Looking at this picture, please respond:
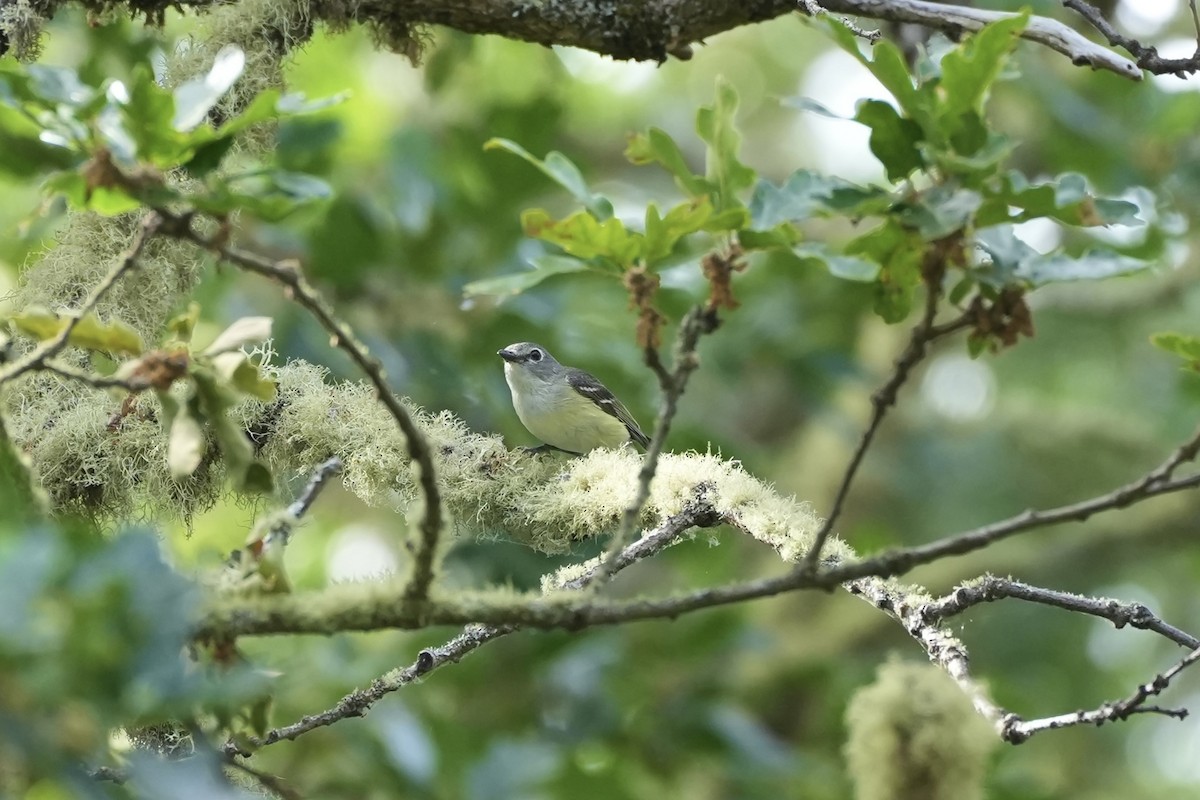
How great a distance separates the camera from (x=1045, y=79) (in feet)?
19.1

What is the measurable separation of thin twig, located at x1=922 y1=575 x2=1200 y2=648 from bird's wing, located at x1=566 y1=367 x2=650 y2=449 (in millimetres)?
3271

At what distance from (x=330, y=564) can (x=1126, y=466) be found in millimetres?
5942

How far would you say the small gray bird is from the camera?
5113 mm

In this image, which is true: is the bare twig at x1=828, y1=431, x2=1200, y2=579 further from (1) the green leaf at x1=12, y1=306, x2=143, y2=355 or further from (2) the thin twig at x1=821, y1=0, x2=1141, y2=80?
(2) the thin twig at x1=821, y1=0, x2=1141, y2=80

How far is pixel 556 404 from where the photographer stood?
516 centimetres

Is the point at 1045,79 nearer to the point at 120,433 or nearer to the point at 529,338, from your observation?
the point at 529,338

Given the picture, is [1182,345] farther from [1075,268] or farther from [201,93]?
[201,93]

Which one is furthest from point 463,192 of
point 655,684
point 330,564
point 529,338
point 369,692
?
point 330,564

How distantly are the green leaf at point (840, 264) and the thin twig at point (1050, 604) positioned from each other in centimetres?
60

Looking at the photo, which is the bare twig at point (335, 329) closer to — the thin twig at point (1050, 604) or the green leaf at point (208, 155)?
the green leaf at point (208, 155)

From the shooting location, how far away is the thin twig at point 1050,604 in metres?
2.11

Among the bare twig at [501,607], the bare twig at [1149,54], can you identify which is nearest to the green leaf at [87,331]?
the bare twig at [501,607]

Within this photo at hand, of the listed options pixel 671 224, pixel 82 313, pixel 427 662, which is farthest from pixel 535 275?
pixel 427 662

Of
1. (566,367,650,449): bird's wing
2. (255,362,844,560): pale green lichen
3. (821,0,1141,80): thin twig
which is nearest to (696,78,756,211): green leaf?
(255,362,844,560): pale green lichen
